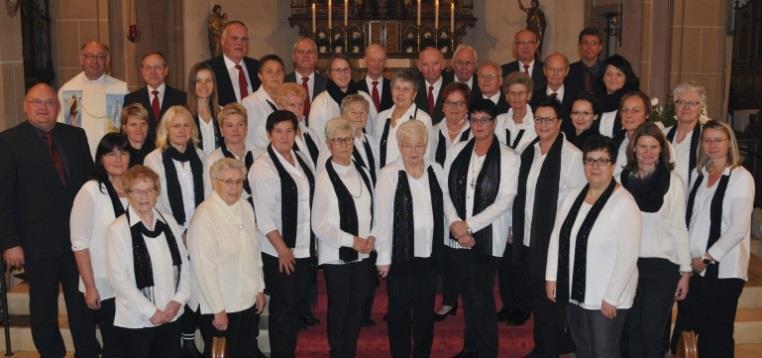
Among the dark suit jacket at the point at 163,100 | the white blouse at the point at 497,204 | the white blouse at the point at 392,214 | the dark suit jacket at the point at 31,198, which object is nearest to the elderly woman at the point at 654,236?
the white blouse at the point at 497,204

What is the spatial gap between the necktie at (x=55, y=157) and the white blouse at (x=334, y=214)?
4.90 feet

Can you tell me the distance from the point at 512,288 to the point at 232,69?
8.57 feet

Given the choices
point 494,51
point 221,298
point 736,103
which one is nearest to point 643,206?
point 221,298

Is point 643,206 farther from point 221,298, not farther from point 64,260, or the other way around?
point 64,260

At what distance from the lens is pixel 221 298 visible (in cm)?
455

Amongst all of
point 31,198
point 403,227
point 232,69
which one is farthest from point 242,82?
point 403,227

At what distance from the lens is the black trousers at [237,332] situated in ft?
15.4

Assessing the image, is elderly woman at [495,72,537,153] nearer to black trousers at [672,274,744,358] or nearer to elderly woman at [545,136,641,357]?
elderly woman at [545,136,641,357]

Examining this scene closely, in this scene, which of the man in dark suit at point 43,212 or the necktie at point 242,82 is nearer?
the man in dark suit at point 43,212

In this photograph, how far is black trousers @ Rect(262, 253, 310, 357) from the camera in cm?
496

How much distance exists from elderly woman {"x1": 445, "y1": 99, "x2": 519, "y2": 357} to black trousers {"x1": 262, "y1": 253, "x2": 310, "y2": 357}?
2.90ft

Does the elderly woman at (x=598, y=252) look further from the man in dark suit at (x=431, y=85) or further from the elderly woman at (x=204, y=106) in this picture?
the elderly woman at (x=204, y=106)

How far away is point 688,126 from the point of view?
17.0 feet

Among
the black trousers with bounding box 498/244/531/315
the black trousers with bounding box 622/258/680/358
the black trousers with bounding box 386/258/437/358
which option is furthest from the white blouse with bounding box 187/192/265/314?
the black trousers with bounding box 622/258/680/358
